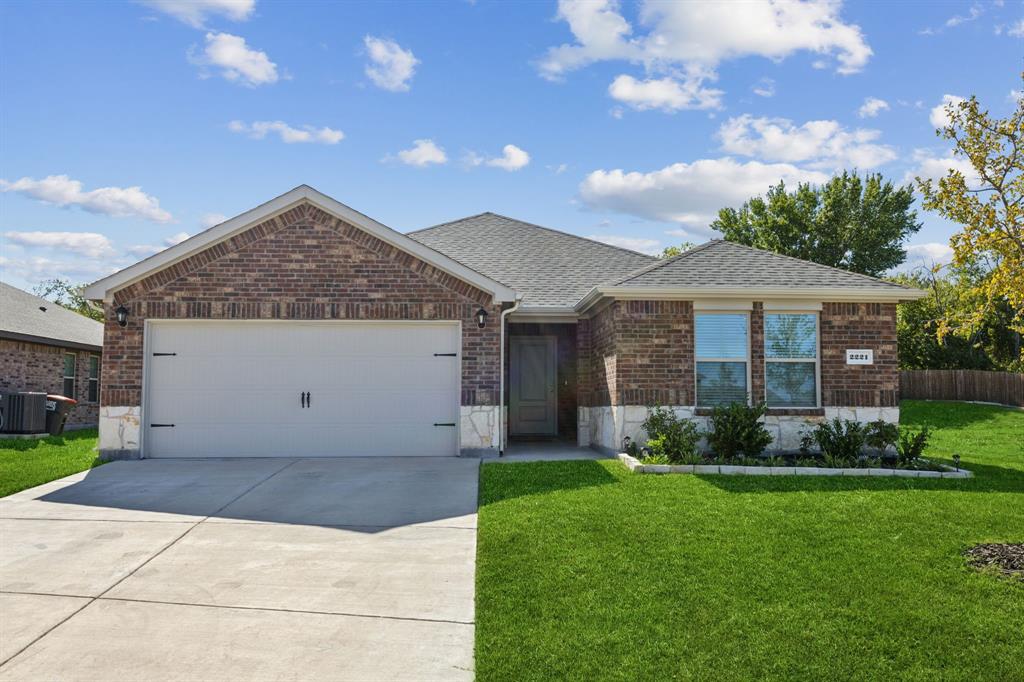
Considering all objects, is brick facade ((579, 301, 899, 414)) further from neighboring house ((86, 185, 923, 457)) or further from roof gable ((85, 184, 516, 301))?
roof gable ((85, 184, 516, 301))

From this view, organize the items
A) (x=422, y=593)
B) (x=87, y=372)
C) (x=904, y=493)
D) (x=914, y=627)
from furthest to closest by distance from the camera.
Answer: (x=87, y=372)
(x=904, y=493)
(x=422, y=593)
(x=914, y=627)

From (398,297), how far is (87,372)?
14037 millimetres

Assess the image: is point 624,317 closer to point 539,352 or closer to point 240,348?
point 539,352

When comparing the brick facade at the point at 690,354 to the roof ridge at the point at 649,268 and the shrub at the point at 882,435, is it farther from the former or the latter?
the shrub at the point at 882,435

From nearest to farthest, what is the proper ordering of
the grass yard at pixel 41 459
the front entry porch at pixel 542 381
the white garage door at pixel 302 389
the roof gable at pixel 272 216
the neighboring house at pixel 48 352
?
the grass yard at pixel 41 459, the roof gable at pixel 272 216, the white garage door at pixel 302 389, the front entry porch at pixel 542 381, the neighboring house at pixel 48 352

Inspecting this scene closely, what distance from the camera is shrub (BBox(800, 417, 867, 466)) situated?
36.2 feet

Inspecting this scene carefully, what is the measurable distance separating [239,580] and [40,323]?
17.2m

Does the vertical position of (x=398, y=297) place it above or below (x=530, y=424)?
above

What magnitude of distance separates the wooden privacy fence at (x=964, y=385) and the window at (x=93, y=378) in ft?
87.0

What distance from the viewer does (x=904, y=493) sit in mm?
8914

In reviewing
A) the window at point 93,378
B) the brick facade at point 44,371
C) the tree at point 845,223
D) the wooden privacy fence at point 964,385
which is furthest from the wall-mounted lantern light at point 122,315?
the tree at point 845,223

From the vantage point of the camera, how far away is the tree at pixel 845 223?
36688 millimetres

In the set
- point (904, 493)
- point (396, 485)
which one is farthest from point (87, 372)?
point (904, 493)

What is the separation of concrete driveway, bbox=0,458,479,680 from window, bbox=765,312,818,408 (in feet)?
18.6
